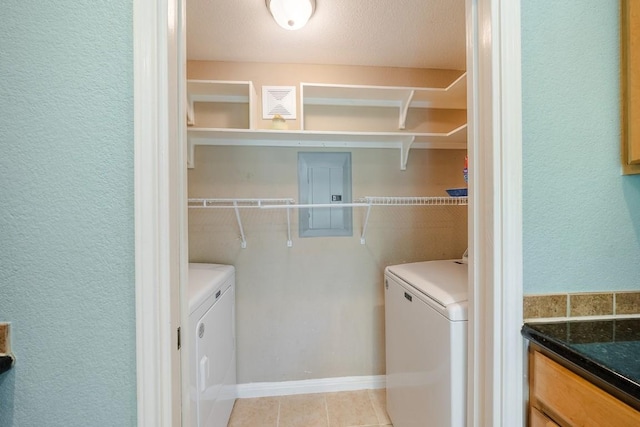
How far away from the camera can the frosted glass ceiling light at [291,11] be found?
4.32ft

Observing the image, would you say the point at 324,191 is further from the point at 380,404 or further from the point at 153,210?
the point at 380,404

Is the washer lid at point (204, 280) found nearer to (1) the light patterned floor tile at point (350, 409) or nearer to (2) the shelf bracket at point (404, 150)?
(1) the light patterned floor tile at point (350, 409)

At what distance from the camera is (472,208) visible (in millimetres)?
776

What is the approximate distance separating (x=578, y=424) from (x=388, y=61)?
2030mm

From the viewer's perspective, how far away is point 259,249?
1904mm

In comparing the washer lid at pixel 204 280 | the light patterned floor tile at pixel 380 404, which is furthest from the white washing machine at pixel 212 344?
the light patterned floor tile at pixel 380 404

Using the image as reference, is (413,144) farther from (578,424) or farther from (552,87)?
(578,424)

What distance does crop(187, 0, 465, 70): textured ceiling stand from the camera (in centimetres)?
141

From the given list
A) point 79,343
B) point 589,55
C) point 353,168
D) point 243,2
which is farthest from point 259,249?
point 589,55

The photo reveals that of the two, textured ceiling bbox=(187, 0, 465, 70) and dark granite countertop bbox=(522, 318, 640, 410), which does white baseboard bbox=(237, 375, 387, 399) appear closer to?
dark granite countertop bbox=(522, 318, 640, 410)

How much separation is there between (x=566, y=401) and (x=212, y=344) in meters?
1.30

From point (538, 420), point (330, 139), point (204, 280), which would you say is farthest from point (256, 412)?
point (330, 139)

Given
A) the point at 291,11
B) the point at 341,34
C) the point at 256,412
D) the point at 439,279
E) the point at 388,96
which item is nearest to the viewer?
the point at 439,279

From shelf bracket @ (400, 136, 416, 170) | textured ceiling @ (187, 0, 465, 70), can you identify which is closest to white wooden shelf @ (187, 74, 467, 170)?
shelf bracket @ (400, 136, 416, 170)
